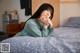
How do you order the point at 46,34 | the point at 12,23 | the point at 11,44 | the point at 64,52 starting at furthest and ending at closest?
1. the point at 12,23
2. the point at 46,34
3. the point at 11,44
4. the point at 64,52

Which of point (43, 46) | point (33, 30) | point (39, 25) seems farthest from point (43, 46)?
point (39, 25)

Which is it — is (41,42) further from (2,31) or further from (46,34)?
(2,31)

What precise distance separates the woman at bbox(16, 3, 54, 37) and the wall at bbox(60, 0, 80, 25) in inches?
86.2

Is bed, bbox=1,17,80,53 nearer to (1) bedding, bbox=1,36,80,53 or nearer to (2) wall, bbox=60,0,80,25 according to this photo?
(1) bedding, bbox=1,36,80,53

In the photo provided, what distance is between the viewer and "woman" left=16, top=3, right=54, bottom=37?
2021mm

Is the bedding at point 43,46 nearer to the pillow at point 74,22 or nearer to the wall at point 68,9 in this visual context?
the pillow at point 74,22

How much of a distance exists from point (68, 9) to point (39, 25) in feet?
7.91

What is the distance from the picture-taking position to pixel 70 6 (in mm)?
4395

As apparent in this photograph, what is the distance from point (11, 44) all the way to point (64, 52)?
476mm

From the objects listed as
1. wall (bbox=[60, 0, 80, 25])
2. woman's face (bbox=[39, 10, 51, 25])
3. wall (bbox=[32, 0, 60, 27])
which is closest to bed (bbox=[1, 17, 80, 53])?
woman's face (bbox=[39, 10, 51, 25])

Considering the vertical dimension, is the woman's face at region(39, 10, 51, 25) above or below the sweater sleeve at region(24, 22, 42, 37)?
above

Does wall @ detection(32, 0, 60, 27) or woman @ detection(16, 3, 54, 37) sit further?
wall @ detection(32, 0, 60, 27)

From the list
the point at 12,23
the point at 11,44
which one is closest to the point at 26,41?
the point at 11,44

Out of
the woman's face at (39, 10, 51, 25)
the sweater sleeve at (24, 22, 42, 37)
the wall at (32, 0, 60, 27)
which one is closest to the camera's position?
the sweater sleeve at (24, 22, 42, 37)
